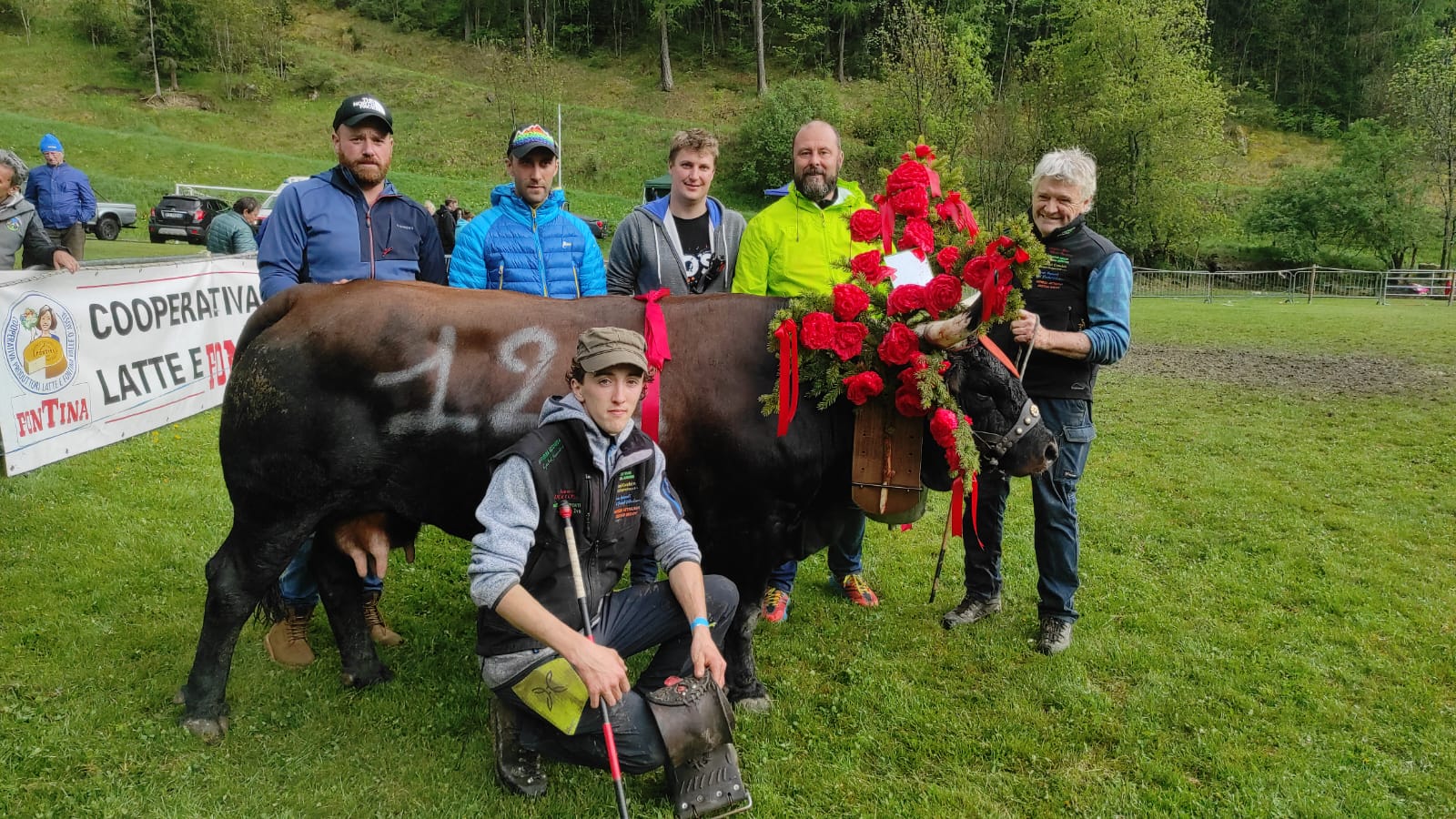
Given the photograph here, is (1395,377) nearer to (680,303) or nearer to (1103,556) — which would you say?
(1103,556)

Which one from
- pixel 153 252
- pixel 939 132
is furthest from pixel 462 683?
pixel 939 132

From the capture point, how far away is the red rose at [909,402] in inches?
144

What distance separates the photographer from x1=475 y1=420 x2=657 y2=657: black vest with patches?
295 cm

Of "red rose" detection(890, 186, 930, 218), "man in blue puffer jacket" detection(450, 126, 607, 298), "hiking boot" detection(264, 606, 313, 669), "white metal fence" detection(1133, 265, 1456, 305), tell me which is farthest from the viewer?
"white metal fence" detection(1133, 265, 1456, 305)

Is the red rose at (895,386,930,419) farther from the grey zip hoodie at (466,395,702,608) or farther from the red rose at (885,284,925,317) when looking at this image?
the grey zip hoodie at (466,395,702,608)

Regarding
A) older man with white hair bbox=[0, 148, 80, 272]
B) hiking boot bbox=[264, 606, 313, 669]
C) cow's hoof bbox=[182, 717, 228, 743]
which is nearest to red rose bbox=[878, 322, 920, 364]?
hiking boot bbox=[264, 606, 313, 669]

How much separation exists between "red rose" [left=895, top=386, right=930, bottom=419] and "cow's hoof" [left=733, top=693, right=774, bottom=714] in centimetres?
151

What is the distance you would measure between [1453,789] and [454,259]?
5013 millimetres

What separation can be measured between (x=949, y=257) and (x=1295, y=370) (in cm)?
1236

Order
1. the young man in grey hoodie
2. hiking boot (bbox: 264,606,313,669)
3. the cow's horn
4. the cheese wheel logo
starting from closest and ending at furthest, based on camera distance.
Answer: the cow's horn → hiking boot (bbox: 264,606,313,669) → the young man in grey hoodie → the cheese wheel logo

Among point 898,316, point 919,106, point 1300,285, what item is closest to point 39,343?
point 898,316

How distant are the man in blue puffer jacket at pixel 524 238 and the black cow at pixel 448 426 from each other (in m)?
0.69

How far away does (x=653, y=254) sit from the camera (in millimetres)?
4695

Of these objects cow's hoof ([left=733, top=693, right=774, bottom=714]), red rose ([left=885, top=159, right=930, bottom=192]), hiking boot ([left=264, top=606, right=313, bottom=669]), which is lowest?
cow's hoof ([left=733, top=693, right=774, bottom=714])
